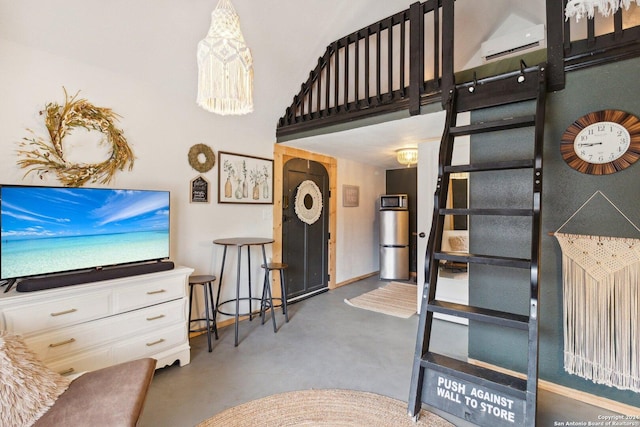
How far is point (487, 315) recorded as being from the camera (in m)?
1.67

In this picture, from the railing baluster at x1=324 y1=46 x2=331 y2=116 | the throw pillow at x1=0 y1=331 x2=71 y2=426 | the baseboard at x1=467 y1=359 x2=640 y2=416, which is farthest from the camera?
the railing baluster at x1=324 y1=46 x2=331 y2=116

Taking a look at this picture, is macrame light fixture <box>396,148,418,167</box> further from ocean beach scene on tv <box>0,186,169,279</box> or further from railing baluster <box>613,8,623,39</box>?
ocean beach scene on tv <box>0,186,169,279</box>

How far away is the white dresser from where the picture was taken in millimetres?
1763

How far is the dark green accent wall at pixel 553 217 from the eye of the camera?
6.22ft

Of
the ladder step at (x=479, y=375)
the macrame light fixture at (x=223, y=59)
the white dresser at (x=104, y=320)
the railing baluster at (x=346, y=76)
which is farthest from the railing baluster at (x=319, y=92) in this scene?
the ladder step at (x=479, y=375)

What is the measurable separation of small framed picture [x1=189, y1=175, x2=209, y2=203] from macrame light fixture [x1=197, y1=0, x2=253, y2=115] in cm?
163

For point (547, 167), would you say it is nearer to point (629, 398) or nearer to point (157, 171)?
point (629, 398)

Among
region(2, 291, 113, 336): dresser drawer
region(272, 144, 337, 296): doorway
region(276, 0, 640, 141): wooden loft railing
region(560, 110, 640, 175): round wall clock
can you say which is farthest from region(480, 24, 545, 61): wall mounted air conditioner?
region(2, 291, 113, 336): dresser drawer

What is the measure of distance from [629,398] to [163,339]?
314cm

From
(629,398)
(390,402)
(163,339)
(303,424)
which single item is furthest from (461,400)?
(163,339)

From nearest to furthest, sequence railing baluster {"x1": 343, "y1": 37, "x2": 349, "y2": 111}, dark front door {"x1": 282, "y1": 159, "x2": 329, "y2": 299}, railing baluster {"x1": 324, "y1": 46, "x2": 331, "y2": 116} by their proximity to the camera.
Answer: railing baluster {"x1": 343, "y1": 37, "x2": 349, "y2": 111} < railing baluster {"x1": 324, "y1": 46, "x2": 331, "y2": 116} < dark front door {"x1": 282, "y1": 159, "x2": 329, "y2": 299}

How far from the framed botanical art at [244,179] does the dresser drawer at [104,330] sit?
4.28ft

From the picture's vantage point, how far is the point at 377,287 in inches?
198

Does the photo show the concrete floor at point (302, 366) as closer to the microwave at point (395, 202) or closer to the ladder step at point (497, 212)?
the ladder step at point (497, 212)
